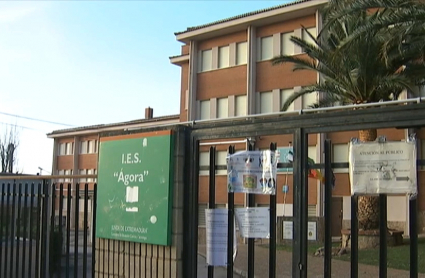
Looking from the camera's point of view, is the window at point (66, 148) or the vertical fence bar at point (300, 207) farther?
the window at point (66, 148)

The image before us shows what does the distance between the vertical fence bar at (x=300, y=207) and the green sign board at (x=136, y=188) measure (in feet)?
4.70

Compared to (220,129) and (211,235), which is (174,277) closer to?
(211,235)

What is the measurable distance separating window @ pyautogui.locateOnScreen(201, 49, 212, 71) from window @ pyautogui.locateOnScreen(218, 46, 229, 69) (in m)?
0.65

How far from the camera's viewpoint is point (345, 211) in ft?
77.5

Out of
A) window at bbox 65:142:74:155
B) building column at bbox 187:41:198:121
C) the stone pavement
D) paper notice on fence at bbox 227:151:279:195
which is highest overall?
building column at bbox 187:41:198:121

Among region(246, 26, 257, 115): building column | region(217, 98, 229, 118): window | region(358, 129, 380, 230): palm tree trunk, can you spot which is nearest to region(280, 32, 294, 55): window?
region(246, 26, 257, 115): building column

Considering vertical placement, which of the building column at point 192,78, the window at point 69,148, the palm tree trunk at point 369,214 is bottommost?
the palm tree trunk at point 369,214

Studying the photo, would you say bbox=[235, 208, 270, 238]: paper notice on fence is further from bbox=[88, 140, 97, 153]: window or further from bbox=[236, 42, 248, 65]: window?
bbox=[88, 140, 97, 153]: window

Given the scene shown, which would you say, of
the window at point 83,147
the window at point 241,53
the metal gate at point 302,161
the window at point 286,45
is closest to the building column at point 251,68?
the window at point 241,53

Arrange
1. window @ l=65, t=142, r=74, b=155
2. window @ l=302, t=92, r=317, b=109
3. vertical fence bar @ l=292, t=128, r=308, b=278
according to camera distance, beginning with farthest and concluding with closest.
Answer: window @ l=65, t=142, r=74, b=155 < window @ l=302, t=92, r=317, b=109 < vertical fence bar @ l=292, t=128, r=308, b=278

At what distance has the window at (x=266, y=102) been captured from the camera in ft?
88.8

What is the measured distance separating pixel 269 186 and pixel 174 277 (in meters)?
1.51

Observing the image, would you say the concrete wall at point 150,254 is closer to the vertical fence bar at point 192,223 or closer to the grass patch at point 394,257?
the vertical fence bar at point 192,223

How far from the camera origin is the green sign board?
5.37 metres
